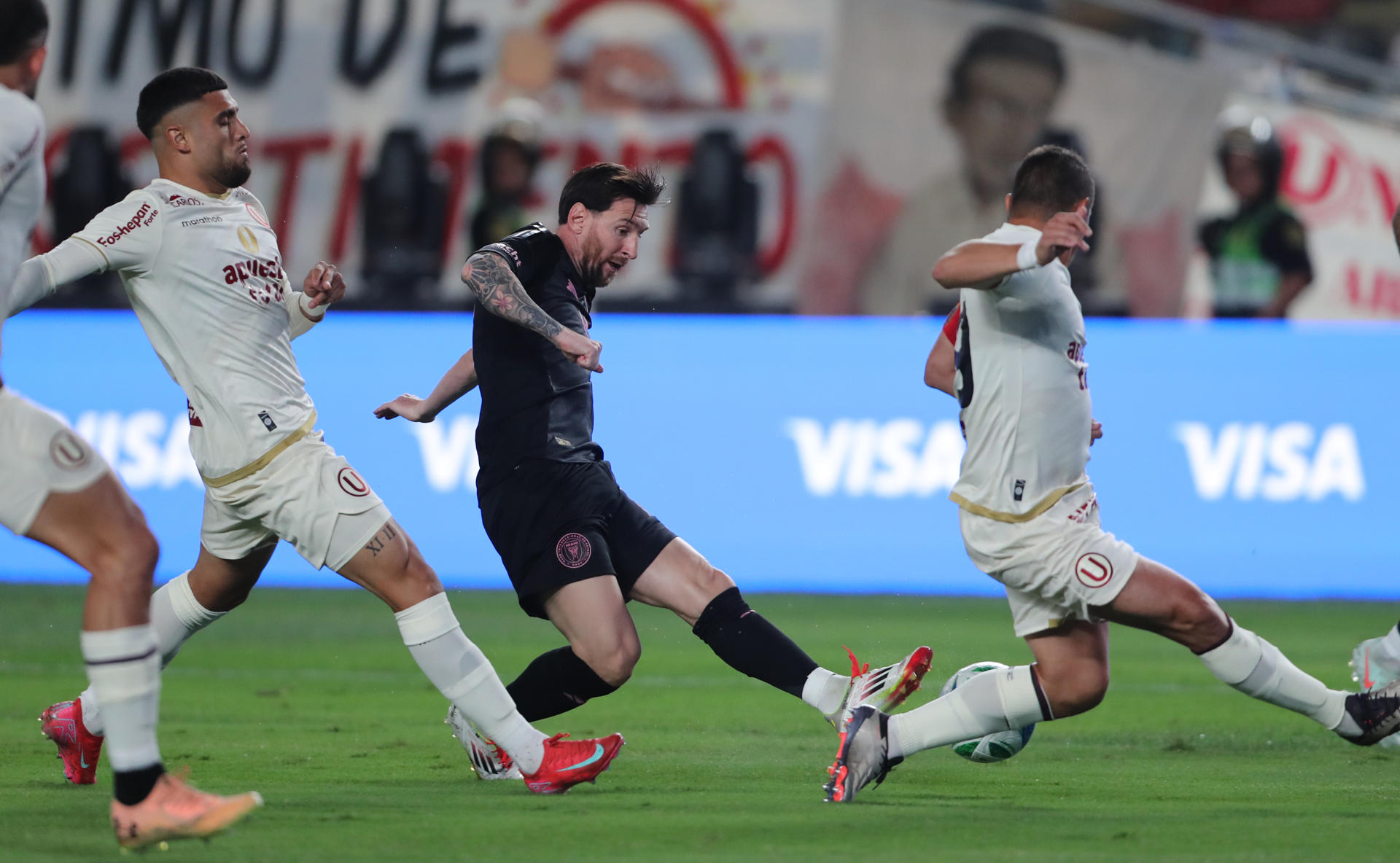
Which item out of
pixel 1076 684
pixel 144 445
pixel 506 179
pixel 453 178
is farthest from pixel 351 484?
pixel 453 178

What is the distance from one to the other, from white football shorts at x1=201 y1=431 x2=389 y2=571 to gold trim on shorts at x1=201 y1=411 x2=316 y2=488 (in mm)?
11

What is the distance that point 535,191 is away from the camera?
1537 cm

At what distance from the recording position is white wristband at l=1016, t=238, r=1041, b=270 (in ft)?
13.7

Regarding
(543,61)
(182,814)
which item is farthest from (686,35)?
(182,814)

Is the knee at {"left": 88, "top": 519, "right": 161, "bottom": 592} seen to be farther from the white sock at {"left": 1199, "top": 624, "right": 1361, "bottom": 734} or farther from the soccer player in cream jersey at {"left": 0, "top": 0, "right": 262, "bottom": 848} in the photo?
the white sock at {"left": 1199, "top": 624, "right": 1361, "bottom": 734}

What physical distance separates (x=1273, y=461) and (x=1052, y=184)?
598 cm

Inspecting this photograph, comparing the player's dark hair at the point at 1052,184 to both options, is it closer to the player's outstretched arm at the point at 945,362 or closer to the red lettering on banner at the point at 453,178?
the player's outstretched arm at the point at 945,362

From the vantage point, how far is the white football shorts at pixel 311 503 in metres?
4.64

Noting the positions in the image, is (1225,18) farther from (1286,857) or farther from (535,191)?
(1286,857)

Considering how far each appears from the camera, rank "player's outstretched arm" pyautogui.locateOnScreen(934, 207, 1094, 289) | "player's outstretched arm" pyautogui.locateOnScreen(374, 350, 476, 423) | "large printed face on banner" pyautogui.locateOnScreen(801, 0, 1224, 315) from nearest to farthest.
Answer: "player's outstretched arm" pyautogui.locateOnScreen(934, 207, 1094, 289) → "player's outstretched arm" pyautogui.locateOnScreen(374, 350, 476, 423) → "large printed face on banner" pyautogui.locateOnScreen(801, 0, 1224, 315)

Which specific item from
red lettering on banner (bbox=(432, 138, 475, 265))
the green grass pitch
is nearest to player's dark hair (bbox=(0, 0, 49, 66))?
the green grass pitch

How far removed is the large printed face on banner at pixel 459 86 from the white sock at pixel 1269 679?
1101 cm

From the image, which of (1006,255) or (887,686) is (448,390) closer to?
(887,686)

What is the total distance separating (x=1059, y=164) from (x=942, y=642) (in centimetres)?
321
